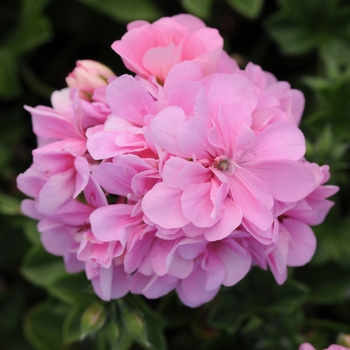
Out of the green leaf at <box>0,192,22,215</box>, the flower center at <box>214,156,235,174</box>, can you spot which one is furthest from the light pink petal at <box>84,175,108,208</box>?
the green leaf at <box>0,192,22,215</box>

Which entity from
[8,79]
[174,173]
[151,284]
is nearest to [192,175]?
[174,173]

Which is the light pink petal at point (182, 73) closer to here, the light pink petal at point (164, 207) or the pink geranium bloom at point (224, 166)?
the pink geranium bloom at point (224, 166)

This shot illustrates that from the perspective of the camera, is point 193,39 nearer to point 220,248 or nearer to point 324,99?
point 220,248

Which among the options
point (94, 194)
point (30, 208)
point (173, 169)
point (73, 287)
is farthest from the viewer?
point (73, 287)

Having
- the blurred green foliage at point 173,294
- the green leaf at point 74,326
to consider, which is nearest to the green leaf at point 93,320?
the blurred green foliage at point 173,294

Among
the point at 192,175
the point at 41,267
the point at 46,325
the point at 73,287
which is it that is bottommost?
the point at 46,325

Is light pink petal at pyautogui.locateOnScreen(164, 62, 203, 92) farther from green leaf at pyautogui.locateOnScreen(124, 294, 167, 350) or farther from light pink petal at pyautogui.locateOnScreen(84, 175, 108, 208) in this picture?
green leaf at pyautogui.locateOnScreen(124, 294, 167, 350)

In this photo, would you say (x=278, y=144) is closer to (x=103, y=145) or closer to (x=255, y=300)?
(x=103, y=145)
